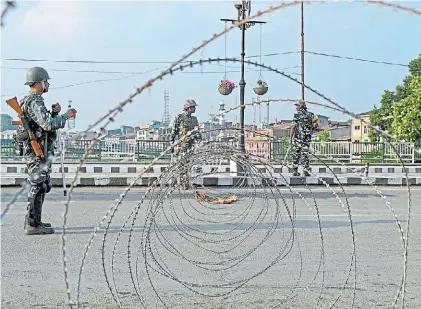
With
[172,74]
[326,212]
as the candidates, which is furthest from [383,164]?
[172,74]

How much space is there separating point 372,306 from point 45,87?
14.7 feet

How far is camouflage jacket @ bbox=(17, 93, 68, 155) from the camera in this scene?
716 centimetres

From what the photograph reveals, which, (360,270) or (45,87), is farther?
(45,87)

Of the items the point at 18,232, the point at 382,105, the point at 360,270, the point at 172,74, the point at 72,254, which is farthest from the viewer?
the point at 382,105

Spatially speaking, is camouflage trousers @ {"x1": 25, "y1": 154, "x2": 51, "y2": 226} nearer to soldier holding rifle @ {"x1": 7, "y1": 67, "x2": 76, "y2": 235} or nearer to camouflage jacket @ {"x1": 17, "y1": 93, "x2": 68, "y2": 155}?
soldier holding rifle @ {"x1": 7, "y1": 67, "x2": 76, "y2": 235}

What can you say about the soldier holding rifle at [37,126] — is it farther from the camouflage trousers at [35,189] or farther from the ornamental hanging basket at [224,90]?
the ornamental hanging basket at [224,90]

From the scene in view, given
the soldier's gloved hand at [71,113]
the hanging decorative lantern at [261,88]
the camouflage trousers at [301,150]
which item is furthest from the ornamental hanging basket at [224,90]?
the soldier's gloved hand at [71,113]

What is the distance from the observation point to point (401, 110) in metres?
48.2

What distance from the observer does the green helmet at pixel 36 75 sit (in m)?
7.38

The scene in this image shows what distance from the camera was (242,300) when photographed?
5027 mm

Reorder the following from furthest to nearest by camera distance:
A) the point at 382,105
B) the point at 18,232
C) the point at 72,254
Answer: the point at 382,105 < the point at 18,232 < the point at 72,254

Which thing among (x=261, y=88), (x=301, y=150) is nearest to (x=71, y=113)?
(x=301, y=150)

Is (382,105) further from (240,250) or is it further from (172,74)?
(172,74)

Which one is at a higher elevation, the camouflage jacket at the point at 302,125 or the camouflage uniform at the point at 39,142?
the camouflage jacket at the point at 302,125
